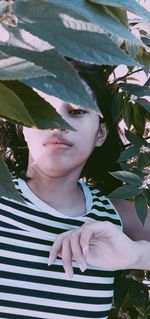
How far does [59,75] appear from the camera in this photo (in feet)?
0.78

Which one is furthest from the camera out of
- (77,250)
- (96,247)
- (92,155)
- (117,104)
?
(92,155)

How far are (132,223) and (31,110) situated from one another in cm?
74

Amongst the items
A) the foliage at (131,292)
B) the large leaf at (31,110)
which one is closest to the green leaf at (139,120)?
the foliage at (131,292)

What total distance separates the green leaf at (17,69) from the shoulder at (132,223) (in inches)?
30.7

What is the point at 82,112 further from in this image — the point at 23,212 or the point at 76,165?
the point at 23,212

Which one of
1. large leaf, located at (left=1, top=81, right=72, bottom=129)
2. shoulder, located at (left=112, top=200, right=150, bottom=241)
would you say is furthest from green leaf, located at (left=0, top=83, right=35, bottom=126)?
shoulder, located at (left=112, top=200, right=150, bottom=241)

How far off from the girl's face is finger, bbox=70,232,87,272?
0.17 m

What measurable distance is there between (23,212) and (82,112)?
0.22m

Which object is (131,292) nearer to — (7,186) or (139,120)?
(139,120)

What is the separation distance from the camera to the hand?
0.68 metres

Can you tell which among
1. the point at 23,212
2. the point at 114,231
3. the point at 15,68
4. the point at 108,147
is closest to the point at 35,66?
the point at 15,68

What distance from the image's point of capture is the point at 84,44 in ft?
0.78

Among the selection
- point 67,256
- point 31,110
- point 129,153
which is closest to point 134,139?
point 129,153

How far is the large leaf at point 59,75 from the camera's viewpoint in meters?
0.24
